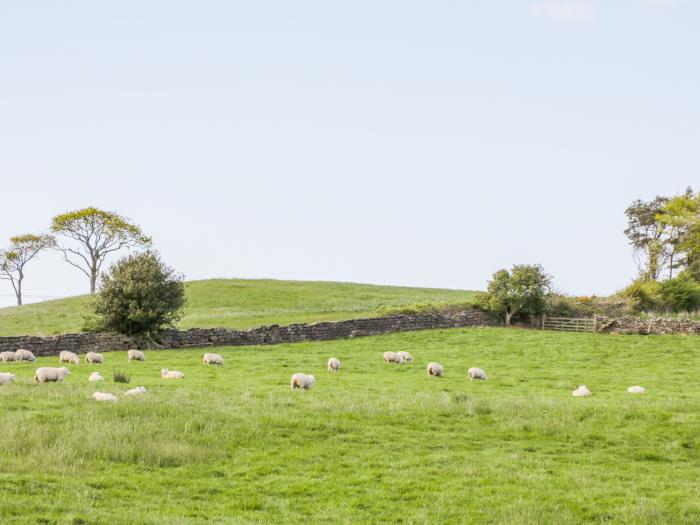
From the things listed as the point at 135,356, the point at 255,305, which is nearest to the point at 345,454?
the point at 135,356

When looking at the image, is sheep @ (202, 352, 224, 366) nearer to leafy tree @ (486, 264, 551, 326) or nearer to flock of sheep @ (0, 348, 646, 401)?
flock of sheep @ (0, 348, 646, 401)

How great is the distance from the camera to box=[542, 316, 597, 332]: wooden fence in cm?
5484

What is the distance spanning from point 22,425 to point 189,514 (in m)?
5.98

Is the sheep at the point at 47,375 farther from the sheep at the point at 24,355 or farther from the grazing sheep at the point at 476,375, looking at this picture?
the grazing sheep at the point at 476,375

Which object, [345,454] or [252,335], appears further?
[252,335]

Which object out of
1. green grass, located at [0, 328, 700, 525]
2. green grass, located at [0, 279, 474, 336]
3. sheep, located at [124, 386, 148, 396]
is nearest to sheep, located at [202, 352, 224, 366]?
green grass, located at [0, 328, 700, 525]

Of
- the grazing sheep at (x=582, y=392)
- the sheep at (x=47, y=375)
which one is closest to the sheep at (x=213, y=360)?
the sheep at (x=47, y=375)

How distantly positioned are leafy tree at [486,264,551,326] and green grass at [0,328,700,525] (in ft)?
90.6

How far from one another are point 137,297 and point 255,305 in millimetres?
30523

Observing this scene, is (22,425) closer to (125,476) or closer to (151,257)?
(125,476)

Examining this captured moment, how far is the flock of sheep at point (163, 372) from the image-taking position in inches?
925

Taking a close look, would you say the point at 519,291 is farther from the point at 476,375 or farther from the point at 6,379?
the point at 6,379

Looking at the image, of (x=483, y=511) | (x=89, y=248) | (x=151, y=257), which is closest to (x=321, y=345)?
(x=151, y=257)

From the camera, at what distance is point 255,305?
2805 inches
